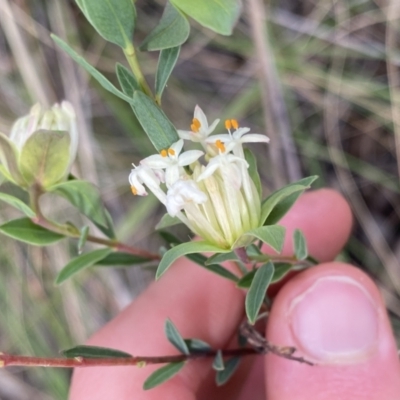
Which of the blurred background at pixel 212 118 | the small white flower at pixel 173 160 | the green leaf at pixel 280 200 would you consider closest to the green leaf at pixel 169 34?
A: the small white flower at pixel 173 160

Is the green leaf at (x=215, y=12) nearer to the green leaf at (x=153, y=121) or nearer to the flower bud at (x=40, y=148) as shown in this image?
the green leaf at (x=153, y=121)

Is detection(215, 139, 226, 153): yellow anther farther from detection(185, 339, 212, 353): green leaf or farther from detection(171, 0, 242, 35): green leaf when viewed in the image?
detection(185, 339, 212, 353): green leaf

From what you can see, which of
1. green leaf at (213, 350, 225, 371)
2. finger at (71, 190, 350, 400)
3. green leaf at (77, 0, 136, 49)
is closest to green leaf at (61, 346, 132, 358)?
green leaf at (213, 350, 225, 371)

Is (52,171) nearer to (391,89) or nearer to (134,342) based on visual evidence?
(134,342)

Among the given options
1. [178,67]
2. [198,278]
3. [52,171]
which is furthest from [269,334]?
[178,67]

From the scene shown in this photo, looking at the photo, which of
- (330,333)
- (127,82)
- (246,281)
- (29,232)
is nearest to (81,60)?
(127,82)
